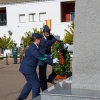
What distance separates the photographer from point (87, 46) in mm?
5871

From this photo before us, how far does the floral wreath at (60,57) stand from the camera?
9045mm

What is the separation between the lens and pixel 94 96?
17.4 ft

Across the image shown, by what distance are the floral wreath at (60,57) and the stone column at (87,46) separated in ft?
9.68

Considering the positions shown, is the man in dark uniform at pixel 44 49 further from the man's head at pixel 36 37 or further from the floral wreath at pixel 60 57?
the man's head at pixel 36 37

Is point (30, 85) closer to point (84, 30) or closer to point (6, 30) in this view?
point (84, 30)

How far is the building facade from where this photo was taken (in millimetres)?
36594

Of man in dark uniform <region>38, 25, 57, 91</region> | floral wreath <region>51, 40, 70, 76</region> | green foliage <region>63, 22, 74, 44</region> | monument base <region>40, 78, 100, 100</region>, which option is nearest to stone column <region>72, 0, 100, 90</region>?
monument base <region>40, 78, 100, 100</region>

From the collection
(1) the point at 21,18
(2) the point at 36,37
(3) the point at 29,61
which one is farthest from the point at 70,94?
(1) the point at 21,18

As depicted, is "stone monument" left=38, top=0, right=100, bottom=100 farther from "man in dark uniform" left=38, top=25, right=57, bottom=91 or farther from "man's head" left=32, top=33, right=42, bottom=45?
"man in dark uniform" left=38, top=25, right=57, bottom=91

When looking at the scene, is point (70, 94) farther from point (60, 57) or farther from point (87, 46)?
point (60, 57)

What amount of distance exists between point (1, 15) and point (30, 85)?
116 ft

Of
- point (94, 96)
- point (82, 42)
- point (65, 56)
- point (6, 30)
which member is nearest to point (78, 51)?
point (82, 42)

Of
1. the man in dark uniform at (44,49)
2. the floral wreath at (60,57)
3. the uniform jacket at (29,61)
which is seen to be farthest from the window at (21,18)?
the uniform jacket at (29,61)

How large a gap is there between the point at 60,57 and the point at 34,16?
2917 cm
